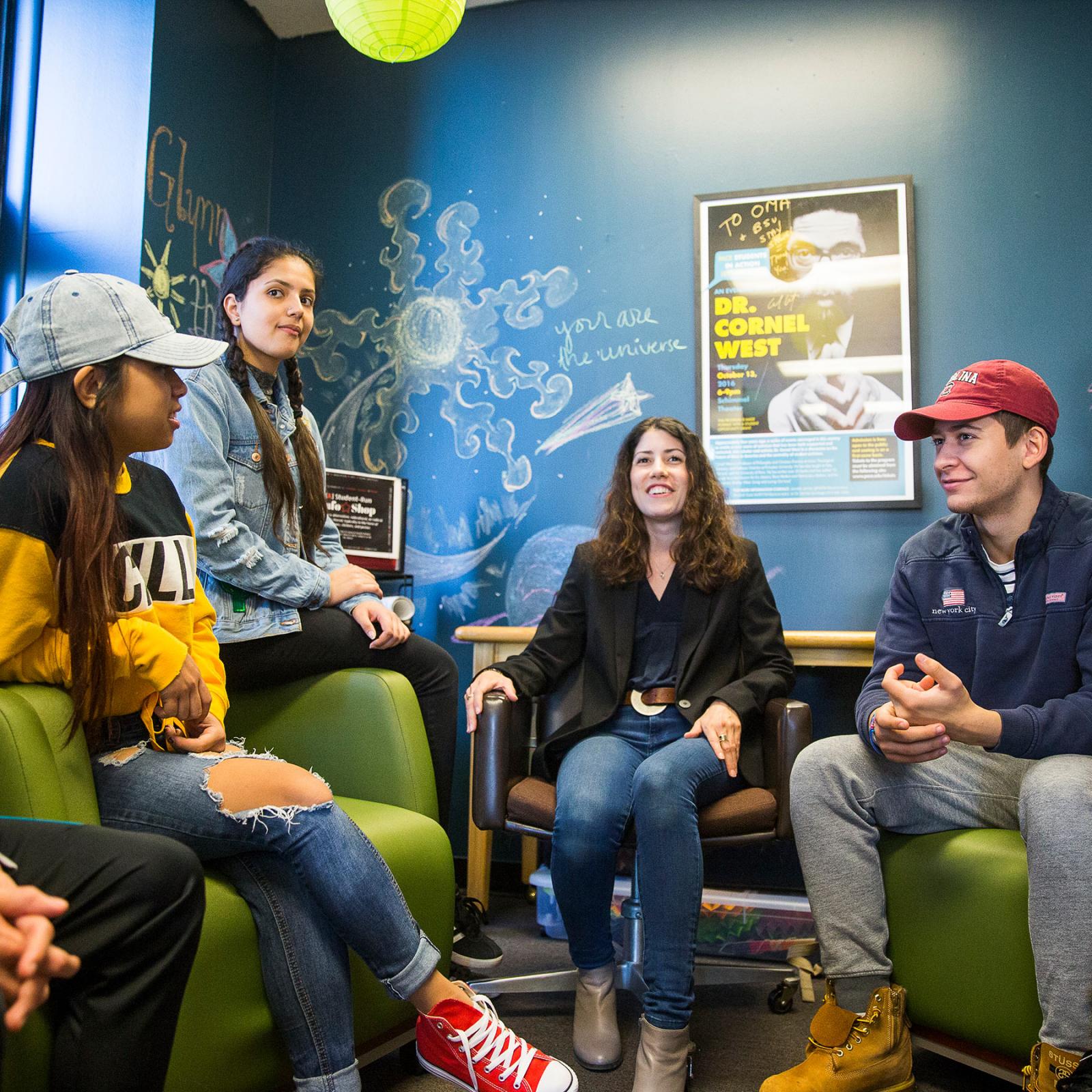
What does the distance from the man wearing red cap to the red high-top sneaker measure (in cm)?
44

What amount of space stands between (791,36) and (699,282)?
0.83 meters

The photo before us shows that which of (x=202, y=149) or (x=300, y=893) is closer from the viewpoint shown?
(x=300, y=893)

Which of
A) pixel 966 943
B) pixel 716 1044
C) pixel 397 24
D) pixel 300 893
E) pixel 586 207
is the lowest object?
pixel 716 1044

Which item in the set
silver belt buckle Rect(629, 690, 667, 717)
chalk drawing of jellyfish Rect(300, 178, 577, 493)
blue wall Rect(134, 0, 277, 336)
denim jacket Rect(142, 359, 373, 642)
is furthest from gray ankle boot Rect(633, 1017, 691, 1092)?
blue wall Rect(134, 0, 277, 336)

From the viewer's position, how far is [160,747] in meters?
1.50

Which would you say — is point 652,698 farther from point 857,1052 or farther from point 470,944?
point 857,1052

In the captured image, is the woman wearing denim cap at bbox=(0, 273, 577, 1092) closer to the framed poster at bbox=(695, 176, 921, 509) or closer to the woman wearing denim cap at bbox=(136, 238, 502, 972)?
the woman wearing denim cap at bbox=(136, 238, 502, 972)

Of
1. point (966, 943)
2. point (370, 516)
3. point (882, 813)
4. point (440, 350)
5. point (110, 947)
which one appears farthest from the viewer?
point (440, 350)

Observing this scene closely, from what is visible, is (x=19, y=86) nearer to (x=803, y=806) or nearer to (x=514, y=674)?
(x=514, y=674)

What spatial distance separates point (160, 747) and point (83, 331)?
0.62m

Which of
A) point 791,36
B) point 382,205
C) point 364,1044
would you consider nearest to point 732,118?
point 791,36

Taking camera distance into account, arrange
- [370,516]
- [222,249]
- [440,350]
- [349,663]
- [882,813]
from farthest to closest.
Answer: [440,350], [222,249], [370,516], [349,663], [882,813]

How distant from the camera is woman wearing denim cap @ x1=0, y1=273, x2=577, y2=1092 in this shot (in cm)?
134

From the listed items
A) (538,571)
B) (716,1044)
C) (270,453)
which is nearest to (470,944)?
(716,1044)
